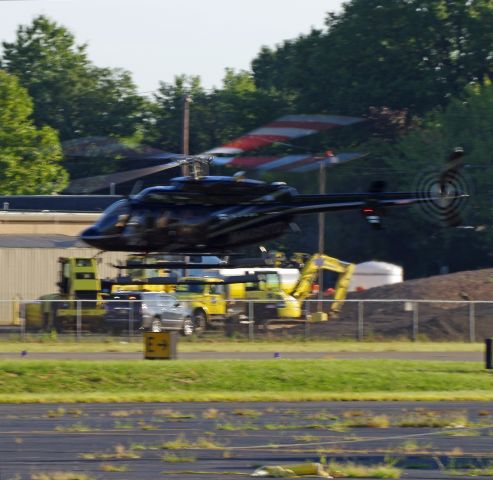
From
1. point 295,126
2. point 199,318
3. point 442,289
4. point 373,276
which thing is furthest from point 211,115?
point 295,126

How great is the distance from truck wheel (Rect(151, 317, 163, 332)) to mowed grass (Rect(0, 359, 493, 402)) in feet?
36.7

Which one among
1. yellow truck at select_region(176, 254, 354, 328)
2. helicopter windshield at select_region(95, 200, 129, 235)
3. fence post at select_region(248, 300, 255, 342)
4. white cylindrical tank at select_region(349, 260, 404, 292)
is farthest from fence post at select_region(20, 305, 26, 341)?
white cylindrical tank at select_region(349, 260, 404, 292)

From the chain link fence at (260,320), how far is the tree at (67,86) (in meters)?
45.6

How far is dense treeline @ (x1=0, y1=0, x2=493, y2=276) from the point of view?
253 feet

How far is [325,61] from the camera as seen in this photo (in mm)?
92812

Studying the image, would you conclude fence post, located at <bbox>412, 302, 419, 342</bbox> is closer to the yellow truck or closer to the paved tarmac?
the yellow truck

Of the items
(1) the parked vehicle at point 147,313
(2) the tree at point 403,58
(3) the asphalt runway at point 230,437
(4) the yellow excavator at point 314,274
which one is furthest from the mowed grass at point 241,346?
(2) the tree at point 403,58

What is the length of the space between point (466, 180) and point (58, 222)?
33.1 metres

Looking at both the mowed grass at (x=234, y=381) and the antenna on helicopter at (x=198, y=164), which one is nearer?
the antenna on helicopter at (x=198, y=164)

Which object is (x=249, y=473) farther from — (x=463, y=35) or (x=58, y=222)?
(x=463, y=35)

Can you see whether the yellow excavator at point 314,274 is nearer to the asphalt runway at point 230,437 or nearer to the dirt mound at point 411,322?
the dirt mound at point 411,322

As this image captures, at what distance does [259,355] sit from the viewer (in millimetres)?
41719

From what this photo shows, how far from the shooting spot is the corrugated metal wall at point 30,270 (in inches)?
2201

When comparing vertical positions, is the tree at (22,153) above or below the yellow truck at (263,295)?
above
